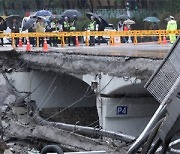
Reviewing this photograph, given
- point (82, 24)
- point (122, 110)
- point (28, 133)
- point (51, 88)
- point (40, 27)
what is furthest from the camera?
point (82, 24)

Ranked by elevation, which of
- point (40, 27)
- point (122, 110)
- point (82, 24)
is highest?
point (40, 27)

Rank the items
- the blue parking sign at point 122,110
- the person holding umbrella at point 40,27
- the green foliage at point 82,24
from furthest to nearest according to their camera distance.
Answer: the green foliage at point 82,24, the person holding umbrella at point 40,27, the blue parking sign at point 122,110

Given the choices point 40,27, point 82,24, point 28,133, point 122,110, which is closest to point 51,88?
point 28,133

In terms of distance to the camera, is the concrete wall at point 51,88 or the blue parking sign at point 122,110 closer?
the blue parking sign at point 122,110

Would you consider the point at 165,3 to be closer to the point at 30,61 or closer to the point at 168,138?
the point at 30,61

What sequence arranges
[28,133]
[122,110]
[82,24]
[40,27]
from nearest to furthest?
[28,133], [122,110], [40,27], [82,24]

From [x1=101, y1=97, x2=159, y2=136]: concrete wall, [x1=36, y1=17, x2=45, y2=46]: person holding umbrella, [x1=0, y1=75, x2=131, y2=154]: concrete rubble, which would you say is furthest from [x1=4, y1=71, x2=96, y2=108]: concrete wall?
[x1=36, y1=17, x2=45, y2=46]: person holding umbrella

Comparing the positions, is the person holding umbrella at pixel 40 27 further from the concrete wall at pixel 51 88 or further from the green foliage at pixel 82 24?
the green foliage at pixel 82 24

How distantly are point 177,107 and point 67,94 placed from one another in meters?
15.8

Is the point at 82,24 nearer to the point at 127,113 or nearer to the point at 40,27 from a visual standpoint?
the point at 40,27

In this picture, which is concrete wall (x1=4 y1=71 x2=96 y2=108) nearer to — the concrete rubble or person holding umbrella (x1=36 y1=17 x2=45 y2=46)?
the concrete rubble

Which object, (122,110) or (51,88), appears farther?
(51,88)

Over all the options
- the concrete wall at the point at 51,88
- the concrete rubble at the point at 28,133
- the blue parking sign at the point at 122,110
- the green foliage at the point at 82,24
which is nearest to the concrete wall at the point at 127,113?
the blue parking sign at the point at 122,110

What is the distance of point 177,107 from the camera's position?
670 centimetres
